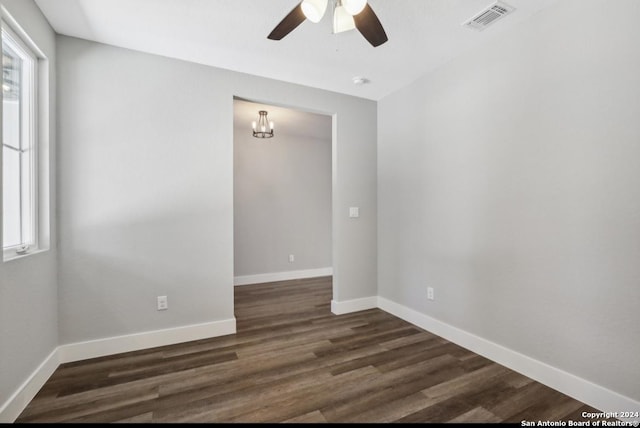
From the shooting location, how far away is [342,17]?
1783mm

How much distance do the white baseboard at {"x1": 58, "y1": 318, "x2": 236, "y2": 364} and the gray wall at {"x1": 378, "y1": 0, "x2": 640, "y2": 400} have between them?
2.08 meters

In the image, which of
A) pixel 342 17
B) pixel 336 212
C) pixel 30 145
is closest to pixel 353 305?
pixel 336 212

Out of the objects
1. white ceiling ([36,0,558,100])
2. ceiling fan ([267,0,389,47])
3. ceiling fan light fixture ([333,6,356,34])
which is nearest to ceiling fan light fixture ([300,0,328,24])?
ceiling fan ([267,0,389,47])

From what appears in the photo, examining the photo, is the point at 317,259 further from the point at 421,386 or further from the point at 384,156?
the point at 421,386

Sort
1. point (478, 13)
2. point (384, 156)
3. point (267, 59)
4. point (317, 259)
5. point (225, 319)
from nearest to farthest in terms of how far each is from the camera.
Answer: point (478, 13), point (267, 59), point (225, 319), point (384, 156), point (317, 259)

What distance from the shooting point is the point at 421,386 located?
1.95 metres

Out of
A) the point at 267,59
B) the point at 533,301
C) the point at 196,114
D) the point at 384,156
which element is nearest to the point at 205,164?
the point at 196,114

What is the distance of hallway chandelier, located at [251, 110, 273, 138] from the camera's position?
4.25 metres

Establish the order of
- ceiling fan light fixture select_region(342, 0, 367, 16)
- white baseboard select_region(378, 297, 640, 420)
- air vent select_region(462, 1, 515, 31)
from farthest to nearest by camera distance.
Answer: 1. air vent select_region(462, 1, 515, 31)
2. white baseboard select_region(378, 297, 640, 420)
3. ceiling fan light fixture select_region(342, 0, 367, 16)

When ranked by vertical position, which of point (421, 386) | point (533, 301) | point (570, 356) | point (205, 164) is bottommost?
point (421, 386)

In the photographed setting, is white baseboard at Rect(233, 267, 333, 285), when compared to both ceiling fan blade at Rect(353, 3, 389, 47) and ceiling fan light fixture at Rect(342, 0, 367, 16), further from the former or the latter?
ceiling fan light fixture at Rect(342, 0, 367, 16)

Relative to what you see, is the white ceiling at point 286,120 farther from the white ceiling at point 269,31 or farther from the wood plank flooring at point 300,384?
the wood plank flooring at point 300,384

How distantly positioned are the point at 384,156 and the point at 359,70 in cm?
106

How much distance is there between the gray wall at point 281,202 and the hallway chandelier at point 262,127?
8.2 inches
